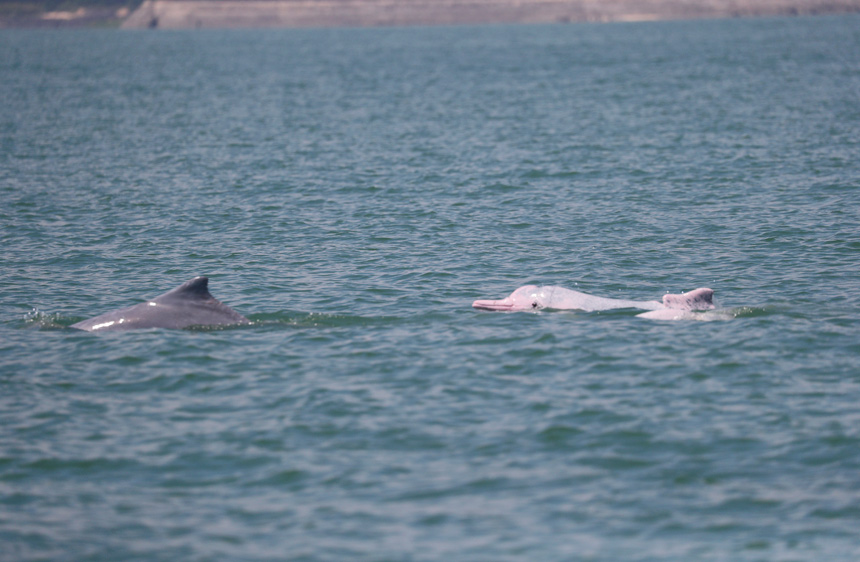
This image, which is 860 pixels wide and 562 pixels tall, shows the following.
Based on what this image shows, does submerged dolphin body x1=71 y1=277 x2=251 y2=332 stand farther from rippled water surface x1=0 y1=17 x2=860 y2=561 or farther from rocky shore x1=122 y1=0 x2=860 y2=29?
rocky shore x1=122 y1=0 x2=860 y2=29

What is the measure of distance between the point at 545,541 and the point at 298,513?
11.2ft

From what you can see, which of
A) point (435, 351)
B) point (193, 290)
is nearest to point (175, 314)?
point (193, 290)

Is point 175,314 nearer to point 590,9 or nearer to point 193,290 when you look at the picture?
point 193,290

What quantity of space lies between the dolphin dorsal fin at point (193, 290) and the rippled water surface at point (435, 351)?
1.04 meters

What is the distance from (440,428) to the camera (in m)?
16.2

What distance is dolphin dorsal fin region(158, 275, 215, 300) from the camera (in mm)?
21156

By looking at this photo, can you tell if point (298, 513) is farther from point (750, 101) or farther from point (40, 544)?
point (750, 101)

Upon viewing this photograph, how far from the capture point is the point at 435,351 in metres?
19.8

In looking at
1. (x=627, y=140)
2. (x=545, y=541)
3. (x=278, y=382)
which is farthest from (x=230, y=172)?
(x=545, y=541)

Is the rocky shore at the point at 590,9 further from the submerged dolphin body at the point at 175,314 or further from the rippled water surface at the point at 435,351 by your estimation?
the submerged dolphin body at the point at 175,314

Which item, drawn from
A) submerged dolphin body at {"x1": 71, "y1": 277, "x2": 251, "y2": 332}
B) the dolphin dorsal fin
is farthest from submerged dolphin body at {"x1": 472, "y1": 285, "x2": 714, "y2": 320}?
the dolphin dorsal fin

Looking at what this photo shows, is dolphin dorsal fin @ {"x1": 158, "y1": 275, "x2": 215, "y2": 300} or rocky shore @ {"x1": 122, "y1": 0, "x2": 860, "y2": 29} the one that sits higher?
rocky shore @ {"x1": 122, "y1": 0, "x2": 860, "y2": 29}

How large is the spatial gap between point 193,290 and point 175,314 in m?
0.65

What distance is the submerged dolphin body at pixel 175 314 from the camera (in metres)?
21.2
